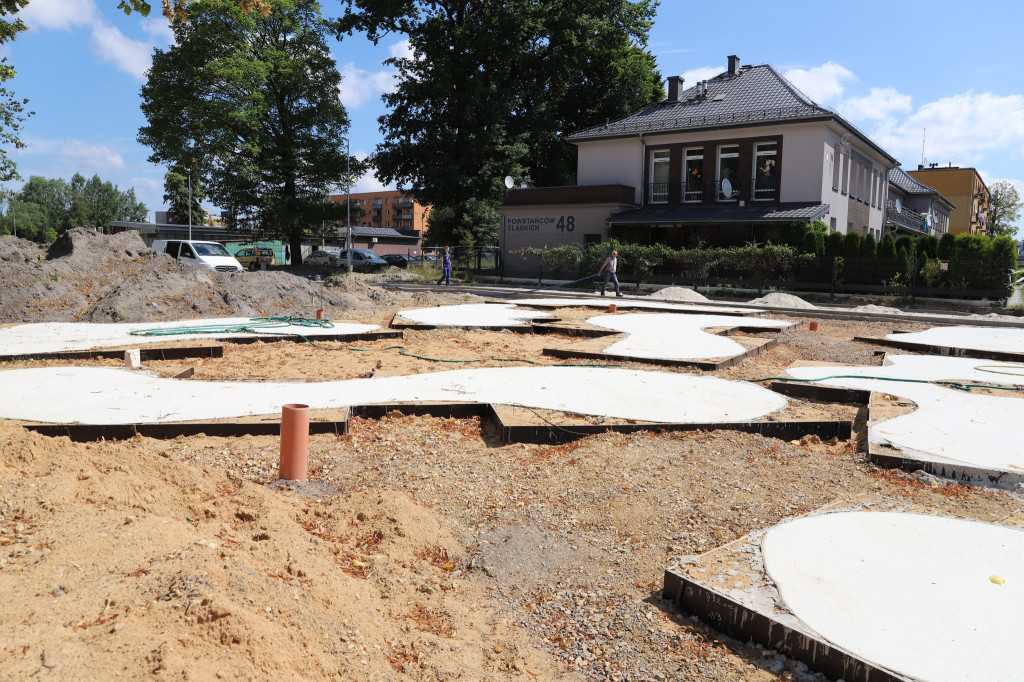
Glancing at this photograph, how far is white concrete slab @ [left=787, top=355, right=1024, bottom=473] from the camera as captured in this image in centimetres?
509

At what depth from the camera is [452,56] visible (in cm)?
3753

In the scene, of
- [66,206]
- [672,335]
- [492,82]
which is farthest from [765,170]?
[66,206]

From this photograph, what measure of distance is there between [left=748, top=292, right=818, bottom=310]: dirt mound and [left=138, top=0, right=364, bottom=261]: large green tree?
25842mm

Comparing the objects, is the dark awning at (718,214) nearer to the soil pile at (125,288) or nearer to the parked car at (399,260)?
the soil pile at (125,288)

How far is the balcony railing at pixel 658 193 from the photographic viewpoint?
32156 mm

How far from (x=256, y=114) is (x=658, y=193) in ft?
70.4

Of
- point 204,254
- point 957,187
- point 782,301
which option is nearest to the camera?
point 782,301

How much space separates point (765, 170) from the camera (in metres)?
29.3

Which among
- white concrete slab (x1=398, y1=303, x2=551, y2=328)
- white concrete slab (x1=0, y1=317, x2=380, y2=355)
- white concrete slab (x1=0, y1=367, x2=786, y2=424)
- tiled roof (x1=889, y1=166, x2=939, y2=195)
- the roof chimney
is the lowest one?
white concrete slab (x1=0, y1=367, x2=786, y2=424)

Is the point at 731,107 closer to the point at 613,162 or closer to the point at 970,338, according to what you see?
the point at 613,162

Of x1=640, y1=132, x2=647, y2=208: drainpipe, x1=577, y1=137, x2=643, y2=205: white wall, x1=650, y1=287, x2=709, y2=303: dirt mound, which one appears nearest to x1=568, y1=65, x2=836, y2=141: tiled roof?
x1=577, y1=137, x2=643, y2=205: white wall

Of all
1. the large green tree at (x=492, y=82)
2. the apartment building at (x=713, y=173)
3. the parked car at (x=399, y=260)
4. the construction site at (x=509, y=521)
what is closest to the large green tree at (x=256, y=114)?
the large green tree at (x=492, y=82)

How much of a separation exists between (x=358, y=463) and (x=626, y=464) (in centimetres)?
203

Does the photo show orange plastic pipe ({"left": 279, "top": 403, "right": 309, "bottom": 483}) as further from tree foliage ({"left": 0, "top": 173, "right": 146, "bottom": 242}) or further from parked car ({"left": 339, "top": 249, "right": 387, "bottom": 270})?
tree foliage ({"left": 0, "top": 173, "right": 146, "bottom": 242})
